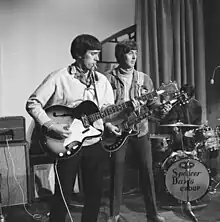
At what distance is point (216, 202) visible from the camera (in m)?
3.11

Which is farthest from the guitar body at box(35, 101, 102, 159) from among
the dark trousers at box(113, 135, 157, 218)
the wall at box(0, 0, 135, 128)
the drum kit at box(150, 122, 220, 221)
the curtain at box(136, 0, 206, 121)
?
the curtain at box(136, 0, 206, 121)

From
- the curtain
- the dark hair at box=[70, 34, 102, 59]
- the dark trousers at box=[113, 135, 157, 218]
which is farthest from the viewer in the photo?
the curtain

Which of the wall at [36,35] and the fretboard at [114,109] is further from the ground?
the wall at [36,35]

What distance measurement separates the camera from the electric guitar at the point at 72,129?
2.03 m

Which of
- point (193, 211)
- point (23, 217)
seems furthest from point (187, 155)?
point (23, 217)

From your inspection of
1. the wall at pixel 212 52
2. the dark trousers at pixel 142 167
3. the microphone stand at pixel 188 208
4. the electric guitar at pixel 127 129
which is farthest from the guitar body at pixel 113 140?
the wall at pixel 212 52

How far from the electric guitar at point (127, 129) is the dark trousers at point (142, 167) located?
0.32 ft

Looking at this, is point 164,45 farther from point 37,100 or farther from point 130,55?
point 37,100

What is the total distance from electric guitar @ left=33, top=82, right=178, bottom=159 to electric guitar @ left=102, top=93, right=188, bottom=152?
259 millimetres

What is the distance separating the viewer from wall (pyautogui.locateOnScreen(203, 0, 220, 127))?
3840mm

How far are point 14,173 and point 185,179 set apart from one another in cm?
141

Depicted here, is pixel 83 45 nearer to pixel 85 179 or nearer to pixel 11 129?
pixel 85 179

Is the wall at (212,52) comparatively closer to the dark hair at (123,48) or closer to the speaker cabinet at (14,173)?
the dark hair at (123,48)

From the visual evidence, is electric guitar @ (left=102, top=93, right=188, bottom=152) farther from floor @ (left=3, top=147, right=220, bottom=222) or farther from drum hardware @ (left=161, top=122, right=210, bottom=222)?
floor @ (left=3, top=147, right=220, bottom=222)
